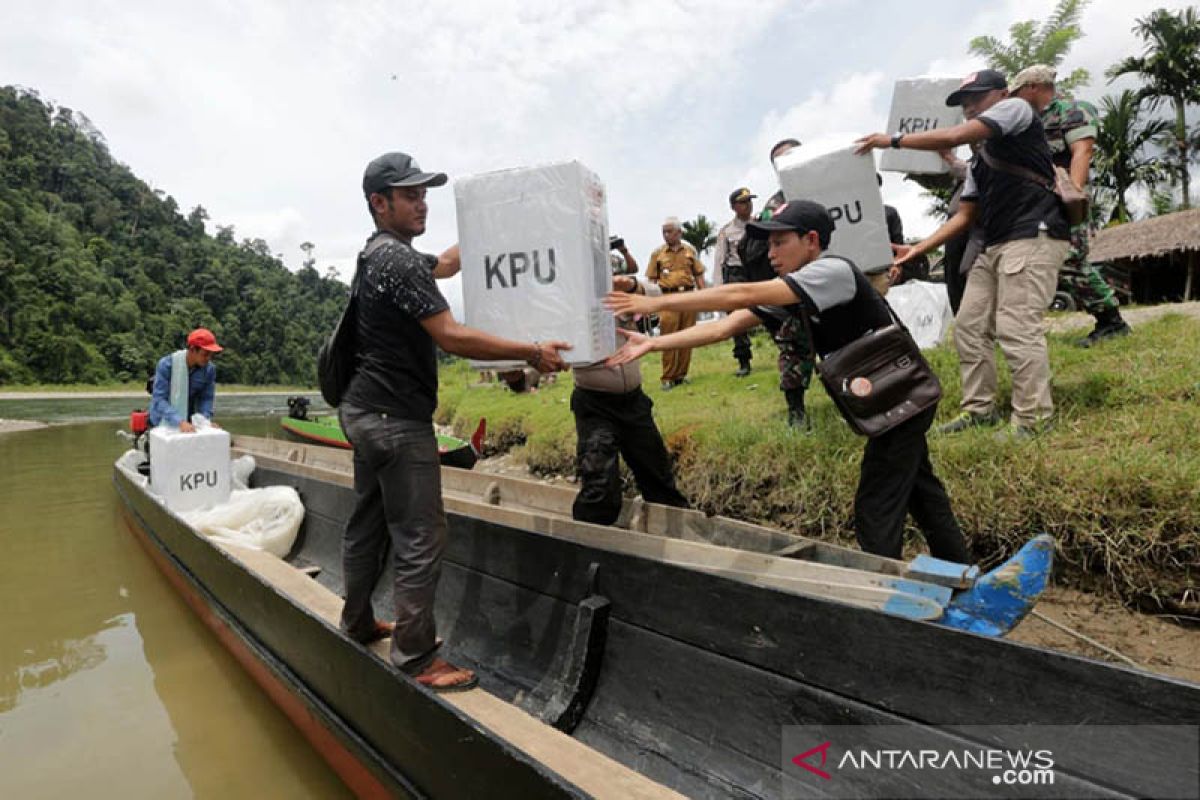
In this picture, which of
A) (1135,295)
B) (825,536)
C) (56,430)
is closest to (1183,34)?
(1135,295)

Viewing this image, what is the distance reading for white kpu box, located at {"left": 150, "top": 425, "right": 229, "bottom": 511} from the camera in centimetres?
493

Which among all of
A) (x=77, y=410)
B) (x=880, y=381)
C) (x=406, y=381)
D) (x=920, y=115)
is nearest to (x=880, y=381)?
(x=880, y=381)

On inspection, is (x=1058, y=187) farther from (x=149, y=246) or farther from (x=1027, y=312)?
(x=149, y=246)

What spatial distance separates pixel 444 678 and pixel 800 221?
2.12 meters

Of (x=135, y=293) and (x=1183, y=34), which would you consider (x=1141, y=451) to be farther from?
(x=135, y=293)

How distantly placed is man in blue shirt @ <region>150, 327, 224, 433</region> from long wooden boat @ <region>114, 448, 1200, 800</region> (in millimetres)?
2466

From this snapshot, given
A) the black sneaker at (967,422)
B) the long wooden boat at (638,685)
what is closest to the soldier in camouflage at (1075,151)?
the black sneaker at (967,422)

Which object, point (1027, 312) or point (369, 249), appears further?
point (1027, 312)

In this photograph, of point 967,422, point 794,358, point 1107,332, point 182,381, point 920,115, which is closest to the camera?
point 967,422

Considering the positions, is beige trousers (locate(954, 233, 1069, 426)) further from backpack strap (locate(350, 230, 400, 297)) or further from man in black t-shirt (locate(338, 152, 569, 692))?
backpack strap (locate(350, 230, 400, 297))

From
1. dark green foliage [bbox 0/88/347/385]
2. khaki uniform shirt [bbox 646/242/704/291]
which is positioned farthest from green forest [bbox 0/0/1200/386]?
khaki uniform shirt [bbox 646/242/704/291]

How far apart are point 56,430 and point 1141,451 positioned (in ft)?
82.0

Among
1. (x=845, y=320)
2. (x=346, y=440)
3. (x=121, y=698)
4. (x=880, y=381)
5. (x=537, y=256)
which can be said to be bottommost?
(x=121, y=698)

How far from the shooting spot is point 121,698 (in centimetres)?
338
